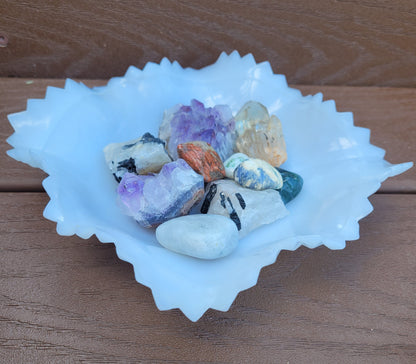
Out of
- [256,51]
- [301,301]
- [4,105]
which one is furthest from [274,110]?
[4,105]

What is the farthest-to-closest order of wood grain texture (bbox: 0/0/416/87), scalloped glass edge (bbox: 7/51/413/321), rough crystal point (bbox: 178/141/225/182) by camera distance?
1. wood grain texture (bbox: 0/0/416/87)
2. rough crystal point (bbox: 178/141/225/182)
3. scalloped glass edge (bbox: 7/51/413/321)

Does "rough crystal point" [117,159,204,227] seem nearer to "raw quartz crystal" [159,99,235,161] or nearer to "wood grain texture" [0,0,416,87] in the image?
"raw quartz crystal" [159,99,235,161]

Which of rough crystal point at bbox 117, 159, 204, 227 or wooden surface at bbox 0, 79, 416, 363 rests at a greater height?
rough crystal point at bbox 117, 159, 204, 227

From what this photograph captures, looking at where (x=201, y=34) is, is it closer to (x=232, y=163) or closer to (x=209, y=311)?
(x=232, y=163)

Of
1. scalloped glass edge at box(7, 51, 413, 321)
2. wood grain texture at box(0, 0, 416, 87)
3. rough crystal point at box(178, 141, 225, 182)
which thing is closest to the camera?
scalloped glass edge at box(7, 51, 413, 321)

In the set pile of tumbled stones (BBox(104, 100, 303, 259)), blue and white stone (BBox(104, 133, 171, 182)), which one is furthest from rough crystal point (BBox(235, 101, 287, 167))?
blue and white stone (BBox(104, 133, 171, 182))

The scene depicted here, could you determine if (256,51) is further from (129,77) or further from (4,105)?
(4,105)

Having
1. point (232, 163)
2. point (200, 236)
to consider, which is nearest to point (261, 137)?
point (232, 163)
